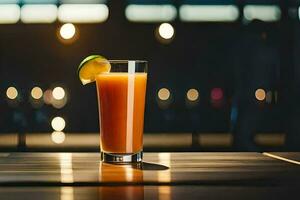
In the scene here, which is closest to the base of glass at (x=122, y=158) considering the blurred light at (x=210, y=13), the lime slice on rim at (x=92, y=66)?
the lime slice on rim at (x=92, y=66)

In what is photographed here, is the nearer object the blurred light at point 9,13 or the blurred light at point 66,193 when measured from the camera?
the blurred light at point 66,193

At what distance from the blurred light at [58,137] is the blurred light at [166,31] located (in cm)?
94

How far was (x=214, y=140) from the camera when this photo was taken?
3.99 m

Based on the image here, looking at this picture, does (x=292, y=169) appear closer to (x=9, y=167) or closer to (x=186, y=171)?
(x=186, y=171)

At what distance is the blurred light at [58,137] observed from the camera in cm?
399

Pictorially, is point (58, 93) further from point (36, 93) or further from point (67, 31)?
point (67, 31)

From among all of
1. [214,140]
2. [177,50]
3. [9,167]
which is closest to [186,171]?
[9,167]

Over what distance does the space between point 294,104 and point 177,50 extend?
0.93 m

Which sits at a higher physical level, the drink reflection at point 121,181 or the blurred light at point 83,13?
the blurred light at point 83,13

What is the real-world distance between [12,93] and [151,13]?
3.43 feet

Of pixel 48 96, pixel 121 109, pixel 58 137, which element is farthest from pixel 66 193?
pixel 48 96

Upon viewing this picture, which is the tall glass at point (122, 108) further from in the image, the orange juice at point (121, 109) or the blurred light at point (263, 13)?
the blurred light at point (263, 13)

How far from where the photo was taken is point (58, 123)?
425 centimetres

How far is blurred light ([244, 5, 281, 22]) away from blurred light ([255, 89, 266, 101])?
47 cm
